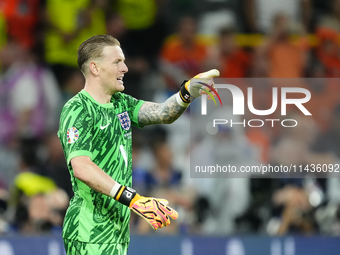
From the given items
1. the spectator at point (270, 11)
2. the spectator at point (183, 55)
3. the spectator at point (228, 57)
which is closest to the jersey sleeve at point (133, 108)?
the spectator at point (183, 55)

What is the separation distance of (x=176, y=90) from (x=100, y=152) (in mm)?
4520

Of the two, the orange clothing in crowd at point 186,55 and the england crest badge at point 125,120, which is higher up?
the orange clothing in crowd at point 186,55

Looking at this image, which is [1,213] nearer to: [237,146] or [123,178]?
[237,146]

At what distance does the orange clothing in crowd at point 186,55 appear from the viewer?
8305 millimetres

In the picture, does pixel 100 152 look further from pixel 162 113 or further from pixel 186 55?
pixel 186 55

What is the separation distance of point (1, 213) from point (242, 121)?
11.3 feet

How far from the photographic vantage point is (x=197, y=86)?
3.88 meters

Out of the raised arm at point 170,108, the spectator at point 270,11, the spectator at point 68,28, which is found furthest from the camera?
the spectator at point 270,11

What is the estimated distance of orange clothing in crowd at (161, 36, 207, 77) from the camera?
8305mm

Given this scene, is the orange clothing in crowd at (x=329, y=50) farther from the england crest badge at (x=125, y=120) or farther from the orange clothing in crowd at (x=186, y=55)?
the england crest badge at (x=125, y=120)

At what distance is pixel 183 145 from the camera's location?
7754 millimetres

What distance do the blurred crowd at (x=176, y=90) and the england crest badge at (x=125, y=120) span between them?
325 cm

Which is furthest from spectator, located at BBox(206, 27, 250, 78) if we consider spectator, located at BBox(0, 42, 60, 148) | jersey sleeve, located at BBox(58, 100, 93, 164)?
jersey sleeve, located at BBox(58, 100, 93, 164)

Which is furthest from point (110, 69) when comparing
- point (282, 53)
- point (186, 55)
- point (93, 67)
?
point (282, 53)
